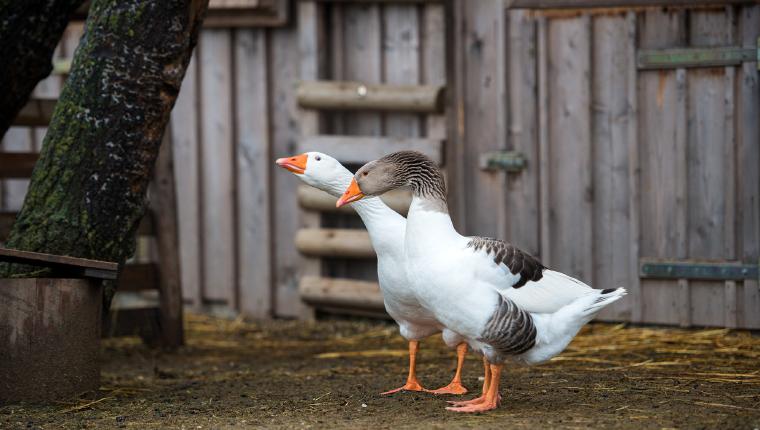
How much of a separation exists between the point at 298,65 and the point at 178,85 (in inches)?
138

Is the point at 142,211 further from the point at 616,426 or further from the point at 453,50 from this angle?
the point at 453,50

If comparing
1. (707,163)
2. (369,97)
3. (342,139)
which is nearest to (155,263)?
(342,139)

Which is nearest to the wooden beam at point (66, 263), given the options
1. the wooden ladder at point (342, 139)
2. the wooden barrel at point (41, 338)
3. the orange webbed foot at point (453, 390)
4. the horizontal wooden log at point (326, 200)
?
the wooden barrel at point (41, 338)

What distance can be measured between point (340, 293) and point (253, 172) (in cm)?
152

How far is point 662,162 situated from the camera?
8.34 meters

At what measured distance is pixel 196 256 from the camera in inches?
415

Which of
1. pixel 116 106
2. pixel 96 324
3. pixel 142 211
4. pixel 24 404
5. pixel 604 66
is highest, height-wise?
pixel 604 66

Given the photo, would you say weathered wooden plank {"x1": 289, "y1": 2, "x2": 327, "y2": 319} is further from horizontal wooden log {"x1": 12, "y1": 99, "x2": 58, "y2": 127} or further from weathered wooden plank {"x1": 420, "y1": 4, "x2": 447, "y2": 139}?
horizontal wooden log {"x1": 12, "y1": 99, "x2": 58, "y2": 127}

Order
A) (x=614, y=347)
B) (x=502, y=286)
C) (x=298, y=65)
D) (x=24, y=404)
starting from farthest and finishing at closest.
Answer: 1. (x=298, y=65)
2. (x=614, y=347)
3. (x=24, y=404)
4. (x=502, y=286)

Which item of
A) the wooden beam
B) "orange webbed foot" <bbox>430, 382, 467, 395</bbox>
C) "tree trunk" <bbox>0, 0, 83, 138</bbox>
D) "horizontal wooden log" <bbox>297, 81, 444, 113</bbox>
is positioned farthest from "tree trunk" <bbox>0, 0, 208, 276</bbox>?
"horizontal wooden log" <bbox>297, 81, 444, 113</bbox>

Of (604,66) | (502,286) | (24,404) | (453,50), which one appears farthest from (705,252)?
(24,404)

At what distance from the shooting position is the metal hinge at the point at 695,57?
7.95m

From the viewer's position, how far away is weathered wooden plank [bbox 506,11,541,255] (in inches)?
347

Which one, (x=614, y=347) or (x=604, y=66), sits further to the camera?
(x=604, y=66)
